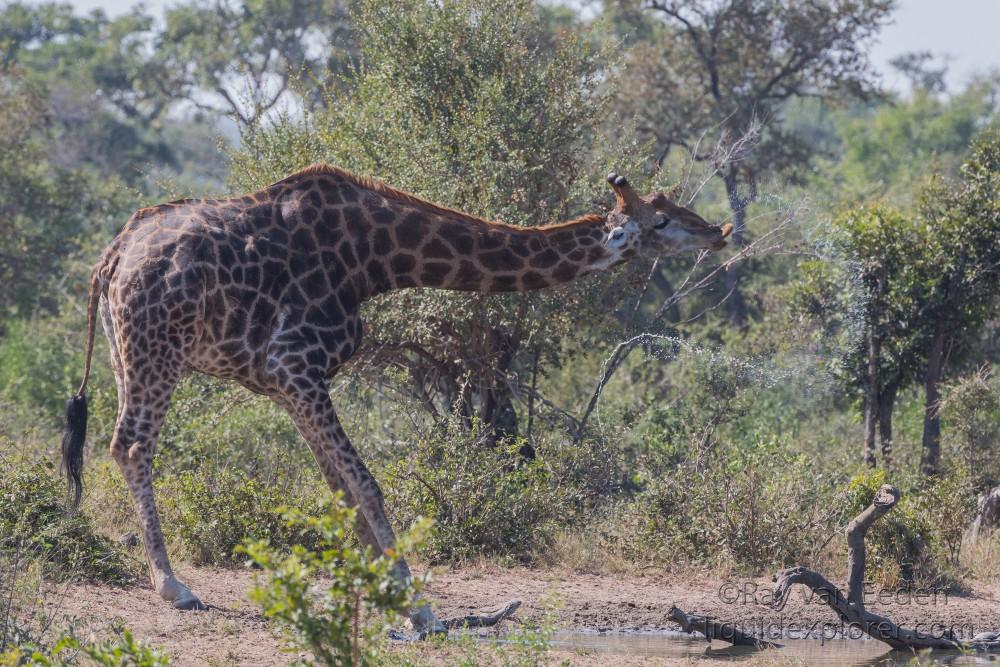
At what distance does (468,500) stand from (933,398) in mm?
5483

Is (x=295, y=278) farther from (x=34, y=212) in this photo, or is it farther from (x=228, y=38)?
(x=228, y=38)

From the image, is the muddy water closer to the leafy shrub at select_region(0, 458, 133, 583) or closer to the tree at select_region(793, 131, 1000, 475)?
the leafy shrub at select_region(0, 458, 133, 583)

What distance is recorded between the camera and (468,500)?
37.6ft

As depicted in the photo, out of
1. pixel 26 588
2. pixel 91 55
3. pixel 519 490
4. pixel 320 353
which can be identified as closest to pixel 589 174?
pixel 519 490

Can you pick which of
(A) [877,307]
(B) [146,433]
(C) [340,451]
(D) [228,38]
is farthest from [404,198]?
(D) [228,38]

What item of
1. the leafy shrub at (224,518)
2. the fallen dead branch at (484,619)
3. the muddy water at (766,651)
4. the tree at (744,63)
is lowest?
the muddy water at (766,651)

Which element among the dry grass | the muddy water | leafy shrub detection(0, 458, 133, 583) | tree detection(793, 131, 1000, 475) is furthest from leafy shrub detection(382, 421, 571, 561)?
tree detection(793, 131, 1000, 475)

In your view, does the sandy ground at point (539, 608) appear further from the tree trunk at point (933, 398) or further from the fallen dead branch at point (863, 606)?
the tree trunk at point (933, 398)

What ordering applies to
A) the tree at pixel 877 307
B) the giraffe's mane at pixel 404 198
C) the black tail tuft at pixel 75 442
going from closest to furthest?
the black tail tuft at pixel 75 442 < the giraffe's mane at pixel 404 198 < the tree at pixel 877 307

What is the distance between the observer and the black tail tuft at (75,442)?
1000 cm

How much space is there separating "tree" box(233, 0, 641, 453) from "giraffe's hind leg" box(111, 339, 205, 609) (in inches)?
129

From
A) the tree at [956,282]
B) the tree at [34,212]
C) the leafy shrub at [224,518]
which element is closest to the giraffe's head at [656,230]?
the leafy shrub at [224,518]

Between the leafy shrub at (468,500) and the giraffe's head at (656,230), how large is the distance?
7.85 feet

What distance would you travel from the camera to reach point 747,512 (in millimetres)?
11266
